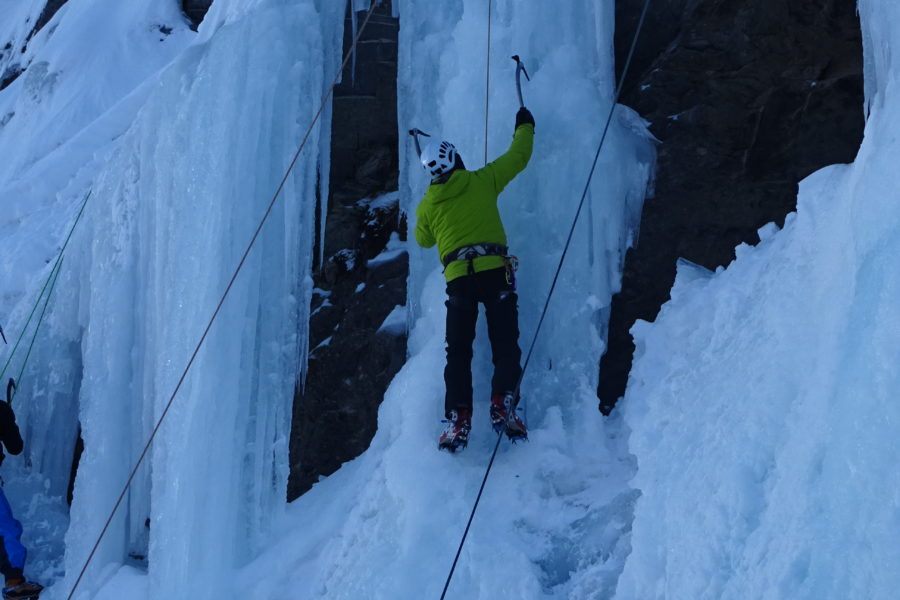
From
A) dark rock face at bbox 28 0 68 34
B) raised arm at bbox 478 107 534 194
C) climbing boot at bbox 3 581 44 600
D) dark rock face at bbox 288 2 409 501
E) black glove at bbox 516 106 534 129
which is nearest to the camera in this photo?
raised arm at bbox 478 107 534 194

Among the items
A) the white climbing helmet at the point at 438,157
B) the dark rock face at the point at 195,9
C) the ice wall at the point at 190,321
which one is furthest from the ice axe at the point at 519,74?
the dark rock face at the point at 195,9

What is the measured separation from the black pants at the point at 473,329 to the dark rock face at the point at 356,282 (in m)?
1.92

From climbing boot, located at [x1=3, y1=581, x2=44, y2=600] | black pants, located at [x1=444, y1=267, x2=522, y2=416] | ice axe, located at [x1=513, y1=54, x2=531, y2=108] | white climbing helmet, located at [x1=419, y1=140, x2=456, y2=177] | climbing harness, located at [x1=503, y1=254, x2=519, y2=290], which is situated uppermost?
ice axe, located at [x1=513, y1=54, x2=531, y2=108]

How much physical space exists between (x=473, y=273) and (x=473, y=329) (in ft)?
0.87

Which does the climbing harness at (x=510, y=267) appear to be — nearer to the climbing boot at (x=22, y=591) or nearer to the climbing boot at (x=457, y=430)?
the climbing boot at (x=457, y=430)

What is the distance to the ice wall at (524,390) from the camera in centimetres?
372

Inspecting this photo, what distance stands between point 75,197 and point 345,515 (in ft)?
18.2

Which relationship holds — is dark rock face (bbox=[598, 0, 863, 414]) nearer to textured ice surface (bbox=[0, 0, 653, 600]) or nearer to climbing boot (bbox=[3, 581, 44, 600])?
textured ice surface (bbox=[0, 0, 653, 600])

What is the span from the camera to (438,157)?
4.25 metres

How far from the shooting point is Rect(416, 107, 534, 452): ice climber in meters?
4.07

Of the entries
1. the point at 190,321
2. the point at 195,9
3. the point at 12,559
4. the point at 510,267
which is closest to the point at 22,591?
the point at 12,559

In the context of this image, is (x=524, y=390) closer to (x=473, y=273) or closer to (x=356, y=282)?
(x=473, y=273)

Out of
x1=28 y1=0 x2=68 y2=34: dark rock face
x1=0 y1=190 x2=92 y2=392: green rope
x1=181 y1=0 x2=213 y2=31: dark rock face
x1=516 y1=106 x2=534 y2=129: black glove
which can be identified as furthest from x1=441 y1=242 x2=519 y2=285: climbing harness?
x1=28 y1=0 x2=68 y2=34: dark rock face

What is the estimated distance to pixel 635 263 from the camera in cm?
512
